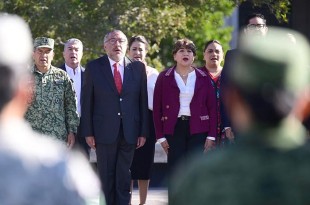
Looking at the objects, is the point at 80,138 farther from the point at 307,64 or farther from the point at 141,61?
the point at 307,64

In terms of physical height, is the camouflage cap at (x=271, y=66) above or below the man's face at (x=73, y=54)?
above

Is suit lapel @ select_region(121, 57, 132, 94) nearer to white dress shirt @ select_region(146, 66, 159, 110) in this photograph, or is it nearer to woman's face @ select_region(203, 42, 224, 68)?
white dress shirt @ select_region(146, 66, 159, 110)

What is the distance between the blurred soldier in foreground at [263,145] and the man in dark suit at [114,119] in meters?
7.77

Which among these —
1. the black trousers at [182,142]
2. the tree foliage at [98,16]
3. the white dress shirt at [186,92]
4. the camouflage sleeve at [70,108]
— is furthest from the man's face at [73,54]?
the tree foliage at [98,16]

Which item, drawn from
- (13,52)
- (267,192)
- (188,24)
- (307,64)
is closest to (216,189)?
(267,192)

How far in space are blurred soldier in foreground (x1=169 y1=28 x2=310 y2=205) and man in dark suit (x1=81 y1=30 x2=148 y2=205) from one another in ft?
25.5

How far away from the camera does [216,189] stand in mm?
3260

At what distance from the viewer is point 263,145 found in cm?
330

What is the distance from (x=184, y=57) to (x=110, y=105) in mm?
1025

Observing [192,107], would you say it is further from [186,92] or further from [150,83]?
[150,83]

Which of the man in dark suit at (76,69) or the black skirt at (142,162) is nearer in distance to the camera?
the man in dark suit at (76,69)

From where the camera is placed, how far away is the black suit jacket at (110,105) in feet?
36.5

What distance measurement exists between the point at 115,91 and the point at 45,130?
0.95m

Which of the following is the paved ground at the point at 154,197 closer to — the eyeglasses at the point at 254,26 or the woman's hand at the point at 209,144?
the woman's hand at the point at 209,144
